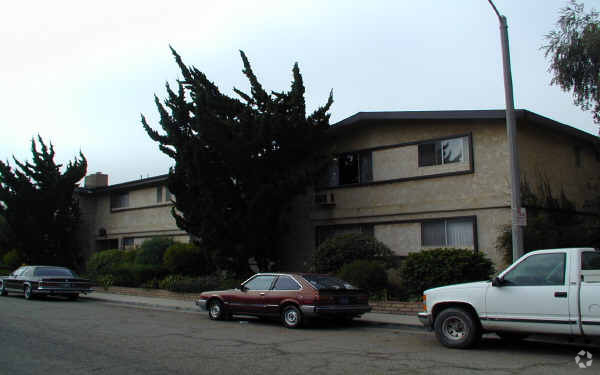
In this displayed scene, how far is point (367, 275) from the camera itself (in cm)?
1673

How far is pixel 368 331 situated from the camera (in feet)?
42.2

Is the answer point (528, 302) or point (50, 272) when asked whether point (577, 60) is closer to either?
point (528, 302)

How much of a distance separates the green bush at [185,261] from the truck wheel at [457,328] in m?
15.1

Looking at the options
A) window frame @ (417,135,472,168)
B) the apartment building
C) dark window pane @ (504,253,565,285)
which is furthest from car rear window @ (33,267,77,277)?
dark window pane @ (504,253,565,285)

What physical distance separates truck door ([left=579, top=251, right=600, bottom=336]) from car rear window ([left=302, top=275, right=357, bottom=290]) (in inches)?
231

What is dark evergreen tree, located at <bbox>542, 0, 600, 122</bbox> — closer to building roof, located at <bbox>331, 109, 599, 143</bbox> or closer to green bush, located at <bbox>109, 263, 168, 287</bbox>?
building roof, located at <bbox>331, 109, 599, 143</bbox>

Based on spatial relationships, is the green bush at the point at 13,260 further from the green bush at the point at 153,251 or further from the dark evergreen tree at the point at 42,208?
the green bush at the point at 153,251

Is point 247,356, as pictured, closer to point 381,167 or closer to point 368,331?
point 368,331

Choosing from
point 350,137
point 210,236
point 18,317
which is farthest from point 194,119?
point 18,317

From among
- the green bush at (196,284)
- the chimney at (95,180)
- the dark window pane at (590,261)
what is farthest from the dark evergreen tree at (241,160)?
the chimney at (95,180)

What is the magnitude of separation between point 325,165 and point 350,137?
2426 millimetres

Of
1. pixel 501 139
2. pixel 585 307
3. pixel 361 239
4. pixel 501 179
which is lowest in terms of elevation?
pixel 585 307

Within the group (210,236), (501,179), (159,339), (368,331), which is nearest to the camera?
(159,339)

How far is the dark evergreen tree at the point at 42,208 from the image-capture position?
31.3 meters
